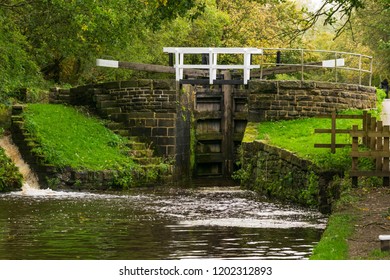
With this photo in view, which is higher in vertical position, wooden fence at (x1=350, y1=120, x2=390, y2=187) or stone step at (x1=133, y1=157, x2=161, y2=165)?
wooden fence at (x1=350, y1=120, x2=390, y2=187)

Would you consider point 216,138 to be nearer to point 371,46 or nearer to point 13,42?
point 13,42

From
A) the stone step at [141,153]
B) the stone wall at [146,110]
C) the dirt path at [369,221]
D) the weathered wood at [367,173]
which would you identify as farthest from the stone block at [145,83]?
the dirt path at [369,221]

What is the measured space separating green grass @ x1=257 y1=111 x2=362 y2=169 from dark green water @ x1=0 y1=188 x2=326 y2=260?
4.77 feet

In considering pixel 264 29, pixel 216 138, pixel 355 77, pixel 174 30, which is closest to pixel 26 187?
pixel 216 138

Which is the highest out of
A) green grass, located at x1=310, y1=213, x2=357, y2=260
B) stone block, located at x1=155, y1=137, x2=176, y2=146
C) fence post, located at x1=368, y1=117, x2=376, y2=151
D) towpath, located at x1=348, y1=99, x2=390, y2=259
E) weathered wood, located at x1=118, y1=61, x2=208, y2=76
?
weathered wood, located at x1=118, y1=61, x2=208, y2=76

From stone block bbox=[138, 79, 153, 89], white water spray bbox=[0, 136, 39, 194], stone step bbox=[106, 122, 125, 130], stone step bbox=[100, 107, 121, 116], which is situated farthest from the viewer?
stone step bbox=[100, 107, 121, 116]

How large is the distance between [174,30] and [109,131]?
10.2m

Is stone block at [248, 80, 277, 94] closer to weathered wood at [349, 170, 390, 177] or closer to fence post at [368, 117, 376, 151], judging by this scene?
fence post at [368, 117, 376, 151]

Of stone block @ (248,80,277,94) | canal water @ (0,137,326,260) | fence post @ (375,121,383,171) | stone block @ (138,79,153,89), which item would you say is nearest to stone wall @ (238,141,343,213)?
canal water @ (0,137,326,260)

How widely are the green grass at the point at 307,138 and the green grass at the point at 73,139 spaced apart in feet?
13.9

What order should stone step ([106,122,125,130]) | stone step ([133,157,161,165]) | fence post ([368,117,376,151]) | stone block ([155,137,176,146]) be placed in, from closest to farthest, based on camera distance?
1. fence post ([368,117,376,151])
2. stone step ([133,157,161,165])
3. stone block ([155,137,176,146])
4. stone step ([106,122,125,130])

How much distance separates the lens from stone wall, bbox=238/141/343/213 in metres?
21.6

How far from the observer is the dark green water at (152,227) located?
1477 cm

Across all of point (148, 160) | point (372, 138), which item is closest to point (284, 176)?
point (372, 138)
